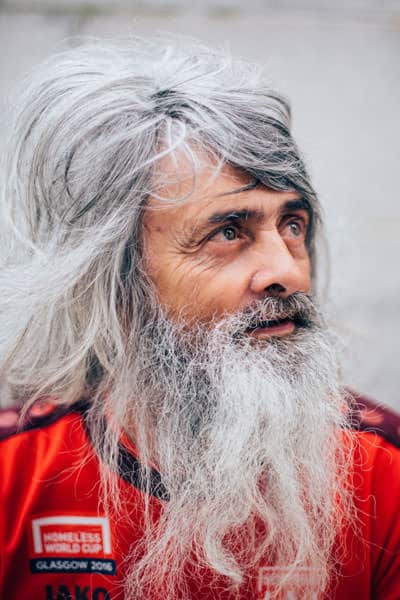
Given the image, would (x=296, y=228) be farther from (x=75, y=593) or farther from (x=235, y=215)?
(x=75, y=593)

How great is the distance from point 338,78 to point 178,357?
171 cm

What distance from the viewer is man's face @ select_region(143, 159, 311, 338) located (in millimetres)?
1465

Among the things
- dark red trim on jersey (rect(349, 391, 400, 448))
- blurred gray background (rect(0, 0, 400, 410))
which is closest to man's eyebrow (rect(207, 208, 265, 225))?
dark red trim on jersey (rect(349, 391, 400, 448))

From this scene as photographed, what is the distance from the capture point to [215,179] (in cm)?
146

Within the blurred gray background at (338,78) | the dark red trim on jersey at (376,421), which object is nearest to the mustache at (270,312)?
the dark red trim on jersey at (376,421)

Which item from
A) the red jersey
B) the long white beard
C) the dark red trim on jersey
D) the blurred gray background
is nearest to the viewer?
the long white beard

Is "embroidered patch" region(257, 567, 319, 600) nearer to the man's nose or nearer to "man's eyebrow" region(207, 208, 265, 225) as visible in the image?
the man's nose

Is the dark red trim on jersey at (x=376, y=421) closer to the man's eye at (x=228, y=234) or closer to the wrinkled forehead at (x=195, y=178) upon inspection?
the man's eye at (x=228, y=234)

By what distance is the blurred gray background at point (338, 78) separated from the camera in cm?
264

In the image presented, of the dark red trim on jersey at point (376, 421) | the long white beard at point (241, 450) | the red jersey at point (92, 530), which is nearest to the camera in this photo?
the long white beard at point (241, 450)

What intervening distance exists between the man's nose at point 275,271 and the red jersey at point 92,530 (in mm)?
471

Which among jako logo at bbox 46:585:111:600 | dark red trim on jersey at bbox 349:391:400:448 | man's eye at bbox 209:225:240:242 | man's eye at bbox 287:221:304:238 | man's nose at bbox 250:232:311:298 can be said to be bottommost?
jako logo at bbox 46:585:111:600

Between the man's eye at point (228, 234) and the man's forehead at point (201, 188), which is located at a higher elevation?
the man's forehead at point (201, 188)

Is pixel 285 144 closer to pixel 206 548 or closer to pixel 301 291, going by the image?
pixel 301 291
